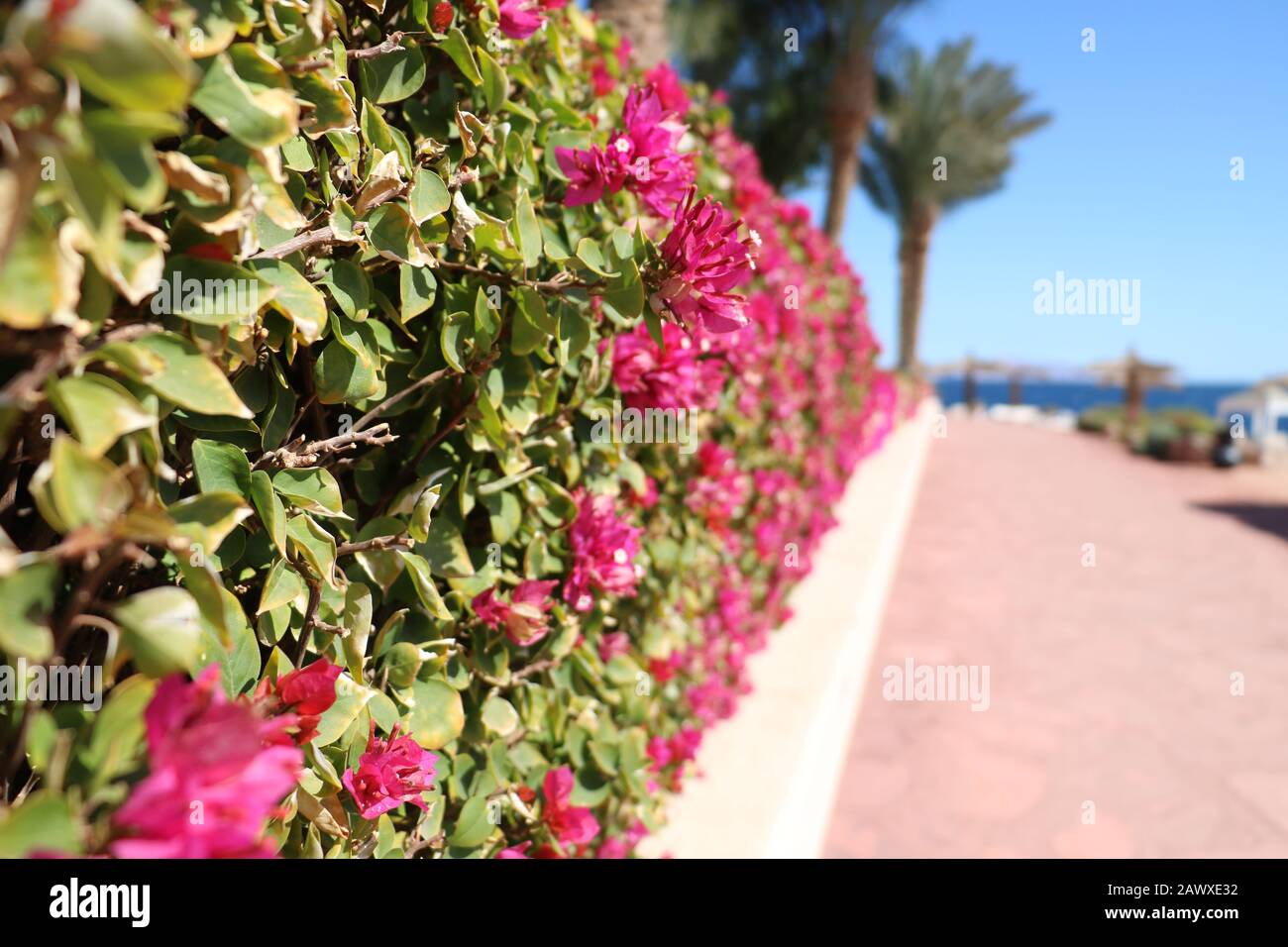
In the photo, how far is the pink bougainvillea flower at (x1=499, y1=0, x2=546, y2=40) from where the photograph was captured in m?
1.38

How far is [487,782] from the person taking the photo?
1549mm

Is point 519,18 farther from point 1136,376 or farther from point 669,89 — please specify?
point 1136,376

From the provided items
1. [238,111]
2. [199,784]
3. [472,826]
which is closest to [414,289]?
[238,111]

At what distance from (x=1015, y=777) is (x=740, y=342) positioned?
2361 millimetres

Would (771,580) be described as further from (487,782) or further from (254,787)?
(254,787)

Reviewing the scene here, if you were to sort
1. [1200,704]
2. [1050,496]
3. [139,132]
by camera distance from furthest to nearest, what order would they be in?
[1050,496], [1200,704], [139,132]

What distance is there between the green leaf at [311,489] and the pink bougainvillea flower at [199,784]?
423 millimetres

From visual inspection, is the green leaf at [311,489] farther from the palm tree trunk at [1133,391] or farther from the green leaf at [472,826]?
the palm tree trunk at [1133,391]

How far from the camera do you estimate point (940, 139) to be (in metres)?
22.2

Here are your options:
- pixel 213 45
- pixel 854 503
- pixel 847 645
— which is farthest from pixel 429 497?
pixel 854 503

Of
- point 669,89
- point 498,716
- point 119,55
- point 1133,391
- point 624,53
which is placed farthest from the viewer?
point 1133,391

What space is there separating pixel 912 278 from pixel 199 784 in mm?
26270

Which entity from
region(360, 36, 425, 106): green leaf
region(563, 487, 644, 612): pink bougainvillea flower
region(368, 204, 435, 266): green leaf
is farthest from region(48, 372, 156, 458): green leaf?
region(563, 487, 644, 612): pink bougainvillea flower
